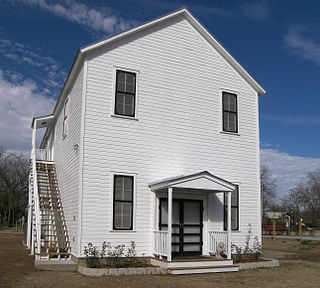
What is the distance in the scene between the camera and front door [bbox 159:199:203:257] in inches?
581

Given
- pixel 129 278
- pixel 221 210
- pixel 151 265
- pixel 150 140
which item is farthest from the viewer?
pixel 221 210

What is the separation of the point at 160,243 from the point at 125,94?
561 centimetres

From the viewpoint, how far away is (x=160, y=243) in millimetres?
13758

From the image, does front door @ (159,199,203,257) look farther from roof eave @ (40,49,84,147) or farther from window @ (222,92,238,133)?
roof eave @ (40,49,84,147)

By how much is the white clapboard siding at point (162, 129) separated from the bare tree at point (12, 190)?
43456 mm

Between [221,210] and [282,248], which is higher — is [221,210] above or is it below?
above

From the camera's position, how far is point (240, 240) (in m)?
16.2

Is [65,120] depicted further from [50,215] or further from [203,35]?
[203,35]

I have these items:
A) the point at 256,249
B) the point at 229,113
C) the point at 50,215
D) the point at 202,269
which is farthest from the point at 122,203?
the point at 229,113

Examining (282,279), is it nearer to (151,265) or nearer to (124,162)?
(151,265)

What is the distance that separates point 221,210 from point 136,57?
7.02m

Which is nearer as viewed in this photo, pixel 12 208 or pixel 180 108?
pixel 180 108

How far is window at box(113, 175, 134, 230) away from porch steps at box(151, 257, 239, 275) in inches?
64.5

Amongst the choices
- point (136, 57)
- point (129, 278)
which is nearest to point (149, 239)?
point (129, 278)
